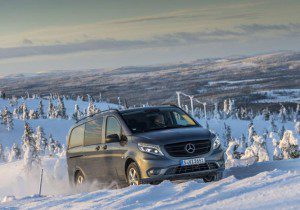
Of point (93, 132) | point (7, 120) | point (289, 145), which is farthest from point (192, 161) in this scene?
point (7, 120)

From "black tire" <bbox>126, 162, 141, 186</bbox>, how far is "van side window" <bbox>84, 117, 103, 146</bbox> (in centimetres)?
163

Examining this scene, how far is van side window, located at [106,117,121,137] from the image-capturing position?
14.2m

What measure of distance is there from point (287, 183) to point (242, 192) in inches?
33.9

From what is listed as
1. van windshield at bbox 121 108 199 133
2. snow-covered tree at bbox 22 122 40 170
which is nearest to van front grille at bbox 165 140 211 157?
van windshield at bbox 121 108 199 133

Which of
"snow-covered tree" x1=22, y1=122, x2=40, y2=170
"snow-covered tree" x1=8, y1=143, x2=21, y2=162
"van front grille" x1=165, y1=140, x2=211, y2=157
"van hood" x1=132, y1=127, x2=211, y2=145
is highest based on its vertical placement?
"van hood" x1=132, y1=127, x2=211, y2=145

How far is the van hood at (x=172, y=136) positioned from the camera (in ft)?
42.9

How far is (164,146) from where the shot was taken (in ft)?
42.5

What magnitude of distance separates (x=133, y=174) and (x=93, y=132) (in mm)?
2332

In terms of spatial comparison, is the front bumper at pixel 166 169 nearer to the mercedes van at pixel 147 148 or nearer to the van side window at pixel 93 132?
the mercedes van at pixel 147 148

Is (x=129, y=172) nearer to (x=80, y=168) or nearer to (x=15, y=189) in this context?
(x=80, y=168)

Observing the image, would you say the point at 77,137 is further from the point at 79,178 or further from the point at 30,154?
the point at 30,154

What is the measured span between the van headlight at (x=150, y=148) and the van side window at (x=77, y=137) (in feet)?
10.4

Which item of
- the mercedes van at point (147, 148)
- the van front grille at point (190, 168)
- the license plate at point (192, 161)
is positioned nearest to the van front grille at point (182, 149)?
the mercedes van at point (147, 148)

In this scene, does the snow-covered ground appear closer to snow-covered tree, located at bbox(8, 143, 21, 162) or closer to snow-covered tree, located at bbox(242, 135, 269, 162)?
snow-covered tree, located at bbox(242, 135, 269, 162)
